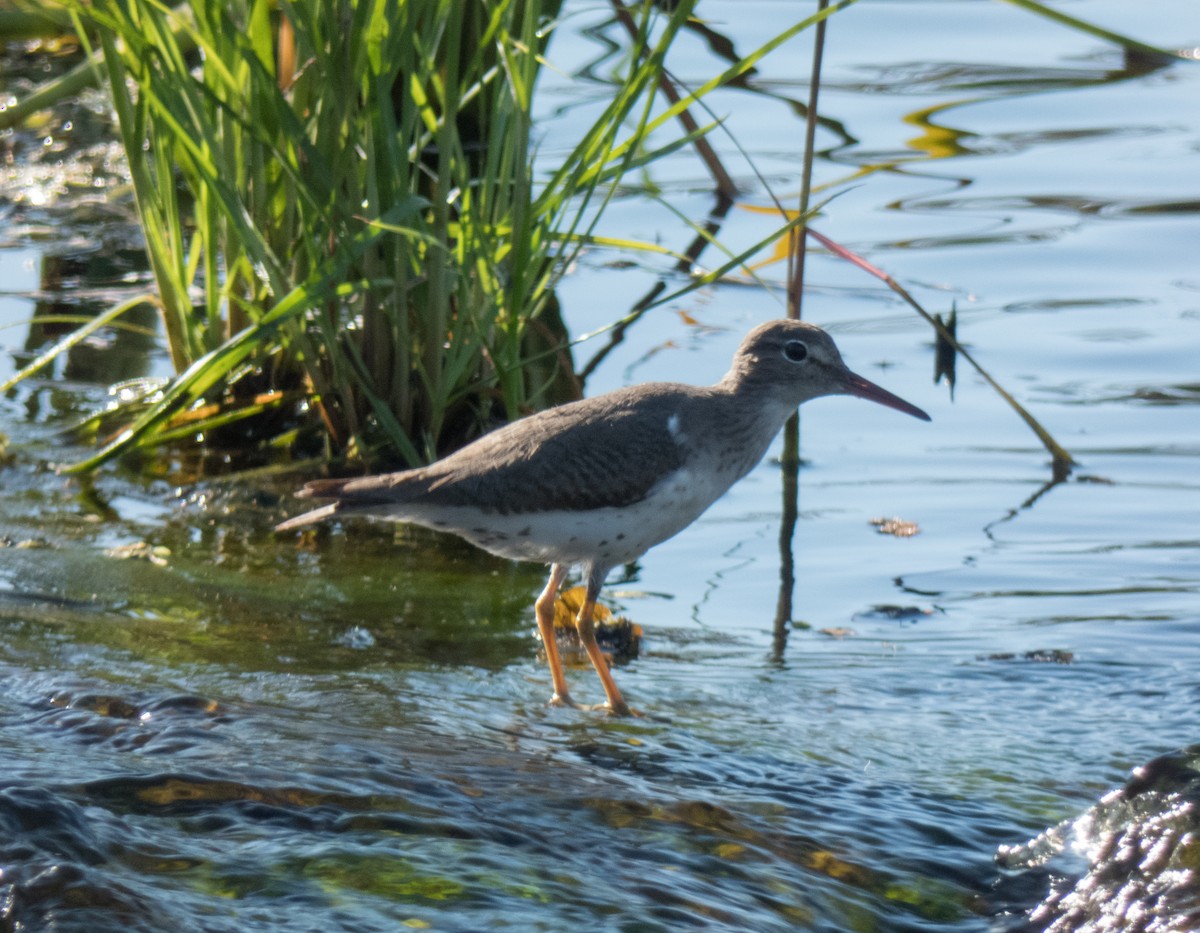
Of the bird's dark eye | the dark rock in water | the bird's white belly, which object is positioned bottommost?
the dark rock in water

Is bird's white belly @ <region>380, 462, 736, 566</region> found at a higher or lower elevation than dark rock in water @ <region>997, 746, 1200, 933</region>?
higher

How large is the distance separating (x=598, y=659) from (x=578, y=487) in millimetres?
581

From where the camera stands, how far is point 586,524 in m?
5.42

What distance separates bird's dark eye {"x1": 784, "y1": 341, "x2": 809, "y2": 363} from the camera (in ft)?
19.4

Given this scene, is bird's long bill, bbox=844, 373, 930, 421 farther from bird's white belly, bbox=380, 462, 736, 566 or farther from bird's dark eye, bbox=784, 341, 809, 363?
bird's white belly, bbox=380, 462, 736, 566

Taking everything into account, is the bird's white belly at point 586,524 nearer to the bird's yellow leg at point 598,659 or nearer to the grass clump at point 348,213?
the bird's yellow leg at point 598,659

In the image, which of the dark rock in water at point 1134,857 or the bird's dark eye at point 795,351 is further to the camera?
the bird's dark eye at point 795,351

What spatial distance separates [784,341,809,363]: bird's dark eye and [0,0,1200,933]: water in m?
0.89

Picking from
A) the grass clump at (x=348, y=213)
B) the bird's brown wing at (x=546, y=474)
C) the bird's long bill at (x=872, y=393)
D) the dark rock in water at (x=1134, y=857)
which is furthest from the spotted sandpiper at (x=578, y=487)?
the dark rock in water at (x=1134, y=857)

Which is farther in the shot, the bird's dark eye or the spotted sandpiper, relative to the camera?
the bird's dark eye

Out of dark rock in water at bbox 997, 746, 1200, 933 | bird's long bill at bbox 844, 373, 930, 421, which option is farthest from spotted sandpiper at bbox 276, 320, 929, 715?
dark rock in water at bbox 997, 746, 1200, 933

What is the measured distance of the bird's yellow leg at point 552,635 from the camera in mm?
5262

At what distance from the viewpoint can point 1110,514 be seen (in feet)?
21.9

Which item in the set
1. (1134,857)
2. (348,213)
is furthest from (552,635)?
(1134,857)
